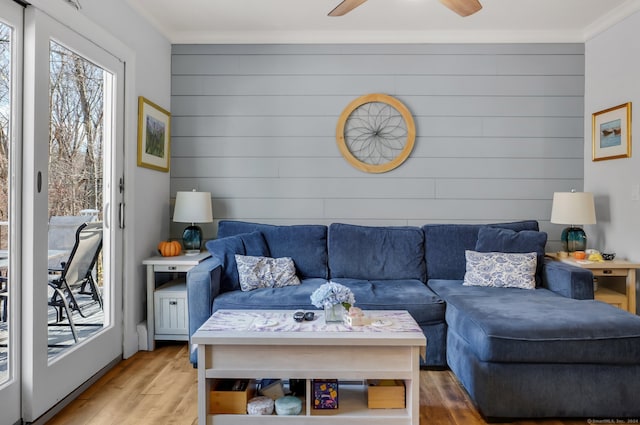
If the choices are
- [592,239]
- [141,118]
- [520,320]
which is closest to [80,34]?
[141,118]

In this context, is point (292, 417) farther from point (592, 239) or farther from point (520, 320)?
point (592, 239)

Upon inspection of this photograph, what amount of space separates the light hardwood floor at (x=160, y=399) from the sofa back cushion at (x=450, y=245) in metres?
0.85

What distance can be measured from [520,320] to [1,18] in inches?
113

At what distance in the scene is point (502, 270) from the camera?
317 cm

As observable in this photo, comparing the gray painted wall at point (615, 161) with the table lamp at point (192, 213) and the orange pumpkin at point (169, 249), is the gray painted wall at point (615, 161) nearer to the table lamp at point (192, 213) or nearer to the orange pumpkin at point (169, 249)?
the table lamp at point (192, 213)

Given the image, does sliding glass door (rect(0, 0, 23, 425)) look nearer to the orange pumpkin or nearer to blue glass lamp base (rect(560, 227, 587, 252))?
the orange pumpkin

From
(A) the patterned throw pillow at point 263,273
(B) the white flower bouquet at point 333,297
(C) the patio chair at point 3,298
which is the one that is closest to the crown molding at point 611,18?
(B) the white flower bouquet at point 333,297

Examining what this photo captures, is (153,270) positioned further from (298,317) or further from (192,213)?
(298,317)

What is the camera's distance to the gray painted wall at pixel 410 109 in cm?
384

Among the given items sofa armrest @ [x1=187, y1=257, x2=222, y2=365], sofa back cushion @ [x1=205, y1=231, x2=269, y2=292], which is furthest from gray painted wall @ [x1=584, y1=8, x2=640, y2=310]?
sofa armrest @ [x1=187, y1=257, x2=222, y2=365]

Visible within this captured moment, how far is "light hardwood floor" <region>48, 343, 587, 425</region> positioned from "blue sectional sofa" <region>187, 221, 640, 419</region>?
4.6 inches

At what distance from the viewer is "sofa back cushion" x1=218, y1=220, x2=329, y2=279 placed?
344 cm

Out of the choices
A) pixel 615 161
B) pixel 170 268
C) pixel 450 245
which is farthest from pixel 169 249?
pixel 615 161

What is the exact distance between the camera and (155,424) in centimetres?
216
